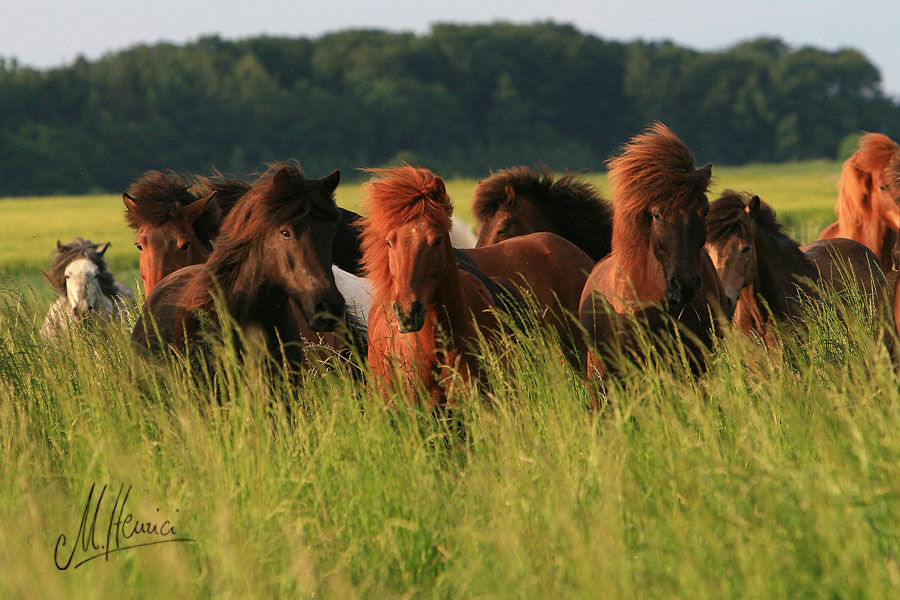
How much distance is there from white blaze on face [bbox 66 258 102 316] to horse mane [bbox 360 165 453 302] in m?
4.07

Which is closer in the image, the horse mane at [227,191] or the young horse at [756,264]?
the young horse at [756,264]

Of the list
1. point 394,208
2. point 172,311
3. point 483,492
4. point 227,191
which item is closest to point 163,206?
point 227,191

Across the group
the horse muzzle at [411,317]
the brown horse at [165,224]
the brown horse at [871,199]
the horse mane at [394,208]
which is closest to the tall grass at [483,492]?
the horse muzzle at [411,317]

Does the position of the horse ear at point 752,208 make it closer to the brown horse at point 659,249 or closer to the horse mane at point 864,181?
the brown horse at point 659,249

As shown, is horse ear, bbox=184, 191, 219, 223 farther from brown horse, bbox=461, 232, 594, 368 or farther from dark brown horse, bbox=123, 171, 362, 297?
brown horse, bbox=461, 232, 594, 368

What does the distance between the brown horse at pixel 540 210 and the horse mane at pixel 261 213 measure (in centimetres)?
397

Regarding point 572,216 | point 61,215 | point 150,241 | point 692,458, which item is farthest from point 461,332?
point 61,215

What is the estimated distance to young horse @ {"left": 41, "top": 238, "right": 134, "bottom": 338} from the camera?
845 cm

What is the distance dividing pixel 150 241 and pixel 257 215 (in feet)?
6.98

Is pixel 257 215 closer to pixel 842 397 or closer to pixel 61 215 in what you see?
pixel 842 397

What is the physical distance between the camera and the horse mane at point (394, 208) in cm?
502

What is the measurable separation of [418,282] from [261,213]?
2.94ft
